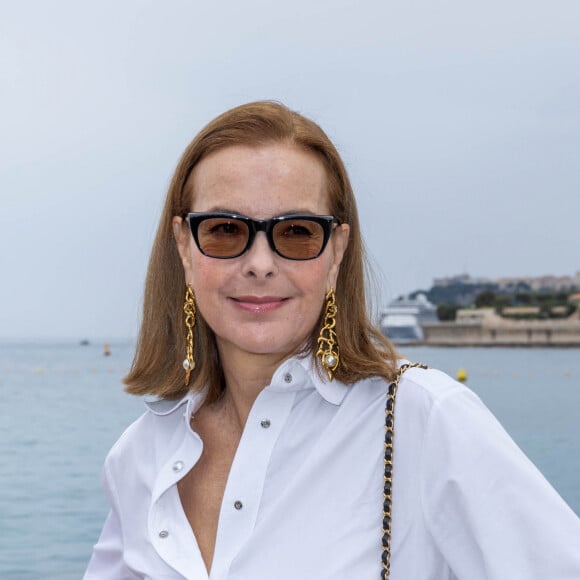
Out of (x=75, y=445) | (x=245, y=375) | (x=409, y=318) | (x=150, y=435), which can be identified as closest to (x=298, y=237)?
(x=245, y=375)

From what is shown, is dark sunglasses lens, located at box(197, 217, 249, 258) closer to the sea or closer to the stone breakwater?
the sea

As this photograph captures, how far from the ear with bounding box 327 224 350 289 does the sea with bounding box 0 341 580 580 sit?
477 mm

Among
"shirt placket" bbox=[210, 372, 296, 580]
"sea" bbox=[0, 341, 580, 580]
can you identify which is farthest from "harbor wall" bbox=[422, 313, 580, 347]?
"shirt placket" bbox=[210, 372, 296, 580]

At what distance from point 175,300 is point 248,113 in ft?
1.45

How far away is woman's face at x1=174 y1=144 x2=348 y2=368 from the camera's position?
5.84 ft

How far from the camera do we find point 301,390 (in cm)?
185

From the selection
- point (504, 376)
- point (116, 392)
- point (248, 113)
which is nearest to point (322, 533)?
point (248, 113)

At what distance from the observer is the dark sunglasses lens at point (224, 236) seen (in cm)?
179

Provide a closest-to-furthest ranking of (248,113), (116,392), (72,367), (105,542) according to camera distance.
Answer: (248,113) → (105,542) → (116,392) → (72,367)

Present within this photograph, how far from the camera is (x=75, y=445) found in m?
24.9

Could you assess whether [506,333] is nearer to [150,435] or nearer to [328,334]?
[150,435]

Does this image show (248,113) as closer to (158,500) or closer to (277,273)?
(277,273)

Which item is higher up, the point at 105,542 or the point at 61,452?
the point at 105,542

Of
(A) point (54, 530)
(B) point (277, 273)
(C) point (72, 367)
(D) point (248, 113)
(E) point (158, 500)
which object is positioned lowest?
(C) point (72, 367)
